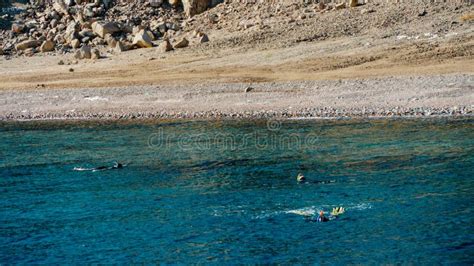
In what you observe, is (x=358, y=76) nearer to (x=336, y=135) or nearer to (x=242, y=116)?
(x=242, y=116)

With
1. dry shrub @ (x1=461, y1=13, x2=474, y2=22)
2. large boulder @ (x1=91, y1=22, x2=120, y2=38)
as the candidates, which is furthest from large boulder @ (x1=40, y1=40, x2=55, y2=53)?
dry shrub @ (x1=461, y1=13, x2=474, y2=22)

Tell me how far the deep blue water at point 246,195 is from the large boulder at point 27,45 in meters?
15.8

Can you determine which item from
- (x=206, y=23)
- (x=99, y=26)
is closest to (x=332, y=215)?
(x=206, y=23)

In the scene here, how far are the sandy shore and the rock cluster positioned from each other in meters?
5.39

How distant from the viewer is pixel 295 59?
1361 inches

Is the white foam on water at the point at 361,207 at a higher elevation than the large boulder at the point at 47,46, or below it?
below

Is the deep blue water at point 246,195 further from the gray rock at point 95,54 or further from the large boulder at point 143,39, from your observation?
the large boulder at point 143,39

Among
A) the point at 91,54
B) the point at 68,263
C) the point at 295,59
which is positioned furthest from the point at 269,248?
the point at 91,54

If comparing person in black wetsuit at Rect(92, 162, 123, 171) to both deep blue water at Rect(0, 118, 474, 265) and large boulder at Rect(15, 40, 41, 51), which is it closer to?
deep blue water at Rect(0, 118, 474, 265)

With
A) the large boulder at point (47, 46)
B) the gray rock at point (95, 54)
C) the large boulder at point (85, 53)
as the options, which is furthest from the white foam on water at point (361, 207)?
the large boulder at point (47, 46)

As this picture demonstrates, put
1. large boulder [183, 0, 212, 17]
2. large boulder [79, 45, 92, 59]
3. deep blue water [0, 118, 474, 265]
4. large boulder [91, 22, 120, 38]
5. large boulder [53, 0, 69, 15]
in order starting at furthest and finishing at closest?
1. large boulder [53, 0, 69, 15]
2. large boulder [183, 0, 212, 17]
3. large boulder [91, 22, 120, 38]
4. large boulder [79, 45, 92, 59]
5. deep blue water [0, 118, 474, 265]

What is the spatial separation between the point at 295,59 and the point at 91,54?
10.2m

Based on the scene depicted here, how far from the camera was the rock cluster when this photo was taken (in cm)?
3969

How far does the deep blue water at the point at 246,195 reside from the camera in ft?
47.8
